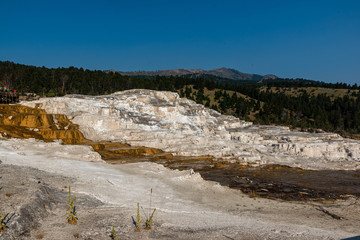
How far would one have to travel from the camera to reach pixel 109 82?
8544 cm

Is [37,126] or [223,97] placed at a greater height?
[223,97]

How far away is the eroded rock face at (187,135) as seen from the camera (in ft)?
107

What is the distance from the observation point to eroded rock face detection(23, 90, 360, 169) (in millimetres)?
32594

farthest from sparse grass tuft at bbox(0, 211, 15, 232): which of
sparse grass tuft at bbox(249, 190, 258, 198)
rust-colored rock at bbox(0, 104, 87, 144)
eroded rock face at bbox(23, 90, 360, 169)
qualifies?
eroded rock face at bbox(23, 90, 360, 169)

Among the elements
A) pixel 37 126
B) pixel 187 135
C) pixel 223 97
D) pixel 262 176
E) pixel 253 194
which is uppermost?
pixel 223 97

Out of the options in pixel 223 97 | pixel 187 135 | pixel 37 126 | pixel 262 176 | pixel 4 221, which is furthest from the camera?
pixel 223 97

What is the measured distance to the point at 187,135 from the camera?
3853 centimetres

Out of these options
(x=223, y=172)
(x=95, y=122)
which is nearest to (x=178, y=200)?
(x=223, y=172)

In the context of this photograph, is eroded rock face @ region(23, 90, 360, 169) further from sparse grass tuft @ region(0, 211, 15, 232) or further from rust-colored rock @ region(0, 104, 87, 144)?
sparse grass tuft @ region(0, 211, 15, 232)

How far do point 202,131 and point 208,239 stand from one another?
120 feet

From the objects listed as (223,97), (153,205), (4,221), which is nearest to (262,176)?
(153,205)

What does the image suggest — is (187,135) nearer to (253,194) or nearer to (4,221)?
(253,194)

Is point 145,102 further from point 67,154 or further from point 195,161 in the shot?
point 67,154

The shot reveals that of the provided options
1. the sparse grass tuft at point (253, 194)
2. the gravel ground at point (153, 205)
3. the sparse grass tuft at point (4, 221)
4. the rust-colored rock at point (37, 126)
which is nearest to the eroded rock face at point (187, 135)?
the rust-colored rock at point (37, 126)
